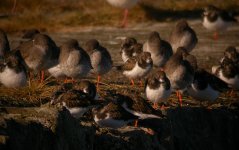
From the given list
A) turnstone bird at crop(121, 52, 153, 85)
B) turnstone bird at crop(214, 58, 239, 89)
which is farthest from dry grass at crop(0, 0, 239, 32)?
turnstone bird at crop(121, 52, 153, 85)

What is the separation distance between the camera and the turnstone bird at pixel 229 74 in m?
18.1

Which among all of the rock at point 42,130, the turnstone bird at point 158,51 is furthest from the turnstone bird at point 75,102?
the turnstone bird at point 158,51

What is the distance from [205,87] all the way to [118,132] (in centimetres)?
426

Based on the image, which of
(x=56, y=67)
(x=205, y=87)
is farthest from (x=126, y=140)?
(x=56, y=67)

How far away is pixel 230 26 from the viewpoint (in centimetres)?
2538

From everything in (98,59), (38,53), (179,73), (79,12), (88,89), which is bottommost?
(88,89)

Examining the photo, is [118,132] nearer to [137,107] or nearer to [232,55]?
[137,107]

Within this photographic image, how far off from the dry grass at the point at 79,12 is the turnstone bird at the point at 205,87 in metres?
9.09

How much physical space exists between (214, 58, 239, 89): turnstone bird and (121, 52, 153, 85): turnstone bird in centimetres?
210

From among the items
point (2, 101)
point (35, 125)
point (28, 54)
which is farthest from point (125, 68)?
point (35, 125)

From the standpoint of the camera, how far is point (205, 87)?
16.7 m

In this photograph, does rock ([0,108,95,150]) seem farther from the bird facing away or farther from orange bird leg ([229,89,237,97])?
the bird facing away

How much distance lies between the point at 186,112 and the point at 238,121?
72.8 inches

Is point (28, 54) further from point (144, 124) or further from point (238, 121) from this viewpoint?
point (238, 121)
